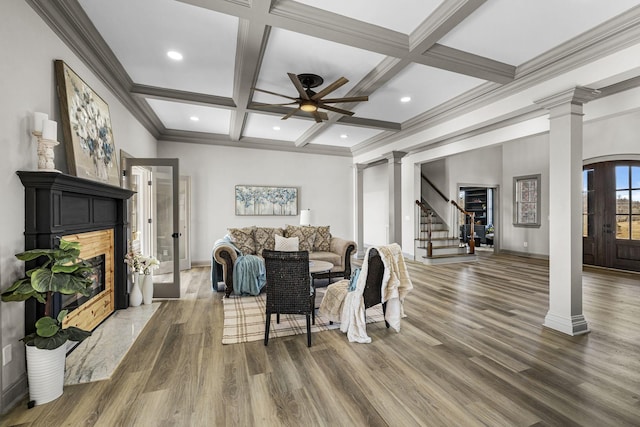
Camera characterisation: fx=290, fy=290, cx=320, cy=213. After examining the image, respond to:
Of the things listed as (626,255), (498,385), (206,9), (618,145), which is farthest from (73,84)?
(626,255)

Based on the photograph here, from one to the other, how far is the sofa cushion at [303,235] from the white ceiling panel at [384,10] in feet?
12.3

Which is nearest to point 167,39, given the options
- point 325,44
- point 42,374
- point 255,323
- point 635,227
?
point 325,44

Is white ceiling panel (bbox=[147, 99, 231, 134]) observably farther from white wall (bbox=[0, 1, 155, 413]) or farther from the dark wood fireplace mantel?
white wall (bbox=[0, 1, 155, 413])

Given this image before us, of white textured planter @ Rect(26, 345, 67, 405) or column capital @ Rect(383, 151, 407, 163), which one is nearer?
white textured planter @ Rect(26, 345, 67, 405)

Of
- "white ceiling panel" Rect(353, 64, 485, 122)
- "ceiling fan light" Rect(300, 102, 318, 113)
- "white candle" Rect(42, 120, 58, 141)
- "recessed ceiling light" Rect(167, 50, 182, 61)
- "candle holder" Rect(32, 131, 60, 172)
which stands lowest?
"candle holder" Rect(32, 131, 60, 172)

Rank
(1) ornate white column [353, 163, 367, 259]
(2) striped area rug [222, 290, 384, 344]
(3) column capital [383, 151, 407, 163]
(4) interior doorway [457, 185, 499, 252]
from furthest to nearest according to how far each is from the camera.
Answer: (4) interior doorway [457, 185, 499, 252]
(1) ornate white column [353, 163, 367, 259]
(3) column capital [383, 151, 407, 163]
(2) striped area rug [222, 290, 384, 344]

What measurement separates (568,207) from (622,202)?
4.87 m

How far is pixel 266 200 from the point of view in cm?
724

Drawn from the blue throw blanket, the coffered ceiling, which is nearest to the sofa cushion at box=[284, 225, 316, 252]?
the blue throw blanket

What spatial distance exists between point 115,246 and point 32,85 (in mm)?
2094

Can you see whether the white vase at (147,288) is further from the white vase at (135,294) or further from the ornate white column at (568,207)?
the ornate white column at (568,207)

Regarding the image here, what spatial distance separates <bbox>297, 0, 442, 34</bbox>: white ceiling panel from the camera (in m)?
2.44

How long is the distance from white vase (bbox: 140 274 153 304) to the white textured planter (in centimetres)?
208

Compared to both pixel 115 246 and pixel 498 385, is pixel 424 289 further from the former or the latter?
pixel 115 246
